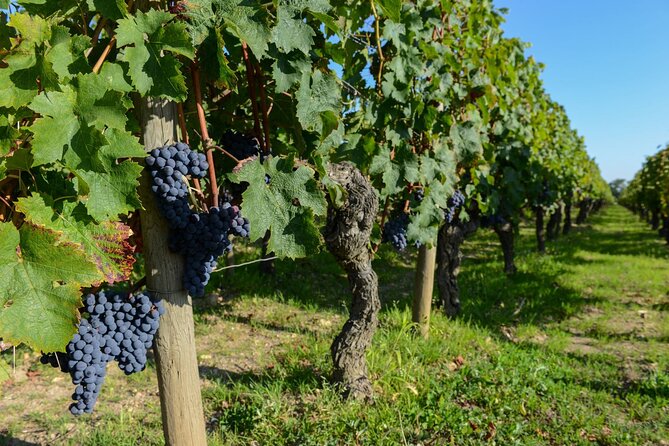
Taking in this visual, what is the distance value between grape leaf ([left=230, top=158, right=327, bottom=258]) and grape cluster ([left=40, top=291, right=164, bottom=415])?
0.45 metres

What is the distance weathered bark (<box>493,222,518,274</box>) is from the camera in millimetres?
7996

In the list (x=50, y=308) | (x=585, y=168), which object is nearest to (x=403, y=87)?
(x=50, y=308)

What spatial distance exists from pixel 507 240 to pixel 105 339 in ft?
25.0

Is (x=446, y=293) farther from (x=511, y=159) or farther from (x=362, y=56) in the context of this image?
(x=362, y=56)

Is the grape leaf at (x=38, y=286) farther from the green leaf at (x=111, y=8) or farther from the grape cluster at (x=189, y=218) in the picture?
the green leaf at (x=111, y=8)

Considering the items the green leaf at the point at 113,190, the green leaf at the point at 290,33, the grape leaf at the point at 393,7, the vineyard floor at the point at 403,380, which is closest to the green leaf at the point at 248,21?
the green leaf at the point at 290,33

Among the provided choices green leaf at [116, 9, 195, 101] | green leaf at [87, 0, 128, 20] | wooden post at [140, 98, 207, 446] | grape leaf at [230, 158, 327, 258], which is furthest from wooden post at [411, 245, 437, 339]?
green leaf at [87, 0, 128, 20]

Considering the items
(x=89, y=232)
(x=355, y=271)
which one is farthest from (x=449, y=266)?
(x=89, y=232)

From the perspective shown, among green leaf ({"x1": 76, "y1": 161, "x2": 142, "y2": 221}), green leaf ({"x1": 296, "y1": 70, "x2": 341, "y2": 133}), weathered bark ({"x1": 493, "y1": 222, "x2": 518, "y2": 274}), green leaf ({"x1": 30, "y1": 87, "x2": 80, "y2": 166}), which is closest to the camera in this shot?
green leaf ({"x1": 30, "y1": 87, "x2": 80, "y2": 166})

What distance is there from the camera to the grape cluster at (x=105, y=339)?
4.99ft

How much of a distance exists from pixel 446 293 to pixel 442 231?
0.75 meters

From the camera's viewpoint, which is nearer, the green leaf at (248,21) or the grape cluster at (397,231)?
the green leaf at (248,21)

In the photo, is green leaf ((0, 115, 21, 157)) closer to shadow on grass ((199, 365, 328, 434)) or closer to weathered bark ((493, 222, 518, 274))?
shadow on grass ((199, 365, 328, 434))

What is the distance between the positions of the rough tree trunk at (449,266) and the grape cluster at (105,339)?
14.9 ft
